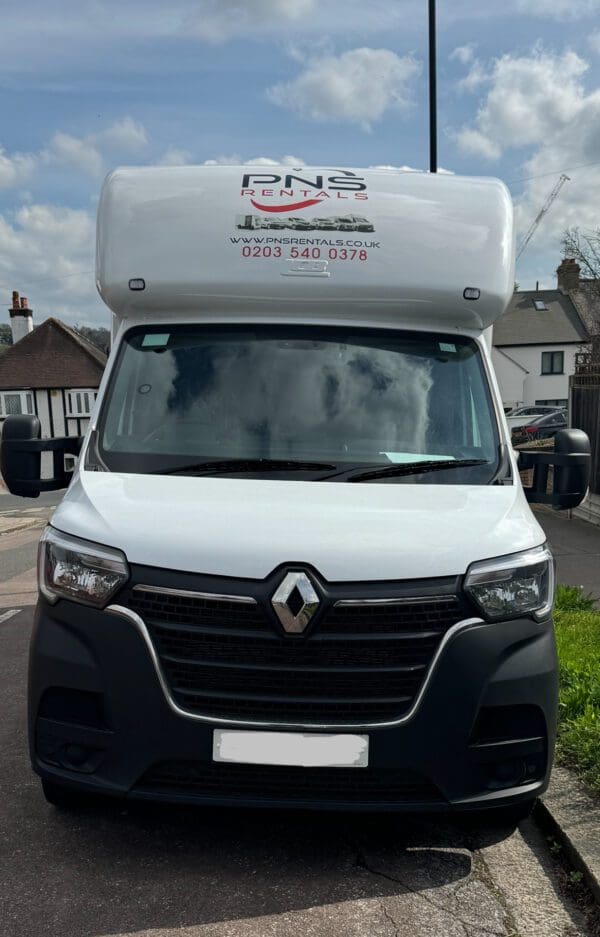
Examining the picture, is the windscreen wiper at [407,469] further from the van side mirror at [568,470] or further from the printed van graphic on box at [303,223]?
the printed van graphic on box at [303,223]

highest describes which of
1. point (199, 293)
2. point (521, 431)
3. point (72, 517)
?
point (199, 293)

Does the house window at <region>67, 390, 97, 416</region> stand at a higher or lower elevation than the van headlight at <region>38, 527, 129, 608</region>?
lower

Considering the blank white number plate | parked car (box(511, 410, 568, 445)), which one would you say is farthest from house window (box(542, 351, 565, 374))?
the blank white number plate

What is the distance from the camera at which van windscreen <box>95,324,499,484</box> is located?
13.5ft

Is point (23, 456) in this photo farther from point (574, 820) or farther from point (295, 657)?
point (574, 820)

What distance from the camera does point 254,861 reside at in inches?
140

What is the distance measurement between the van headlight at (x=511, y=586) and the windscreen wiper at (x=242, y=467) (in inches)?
38.4

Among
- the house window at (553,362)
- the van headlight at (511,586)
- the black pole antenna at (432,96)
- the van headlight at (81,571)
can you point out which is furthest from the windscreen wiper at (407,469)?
the house window at (553,362)

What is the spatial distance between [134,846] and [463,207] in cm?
354

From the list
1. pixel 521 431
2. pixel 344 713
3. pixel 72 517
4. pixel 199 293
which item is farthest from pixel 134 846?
pixel 521 431

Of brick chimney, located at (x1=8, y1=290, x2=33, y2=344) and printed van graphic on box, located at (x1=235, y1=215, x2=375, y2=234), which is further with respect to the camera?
brick chimney, located at (x1=8, y1=290, x2=33, y2=344)

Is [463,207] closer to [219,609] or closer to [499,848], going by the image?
[219,609]

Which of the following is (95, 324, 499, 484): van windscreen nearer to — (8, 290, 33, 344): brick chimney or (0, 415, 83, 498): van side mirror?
(0, 415, 83, 498): van side mirror

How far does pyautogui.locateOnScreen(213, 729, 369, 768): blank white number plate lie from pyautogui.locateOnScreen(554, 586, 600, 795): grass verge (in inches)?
55.9
